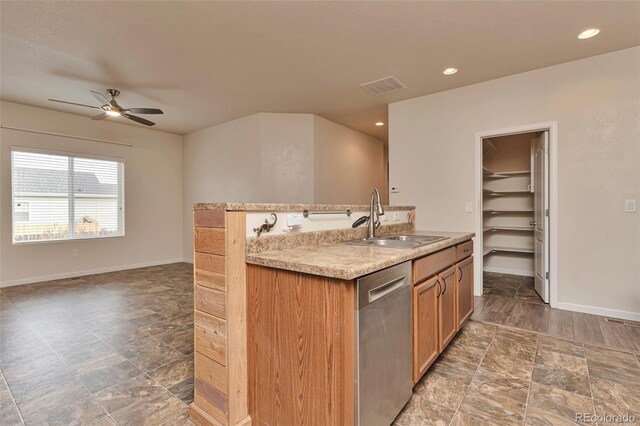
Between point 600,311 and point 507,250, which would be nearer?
point 600,311

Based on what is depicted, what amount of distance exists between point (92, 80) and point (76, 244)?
295cm

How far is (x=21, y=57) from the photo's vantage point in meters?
3.20

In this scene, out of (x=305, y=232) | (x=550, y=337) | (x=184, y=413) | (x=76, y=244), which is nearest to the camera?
(x=184, y=413)

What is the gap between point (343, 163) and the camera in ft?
A: 19.5

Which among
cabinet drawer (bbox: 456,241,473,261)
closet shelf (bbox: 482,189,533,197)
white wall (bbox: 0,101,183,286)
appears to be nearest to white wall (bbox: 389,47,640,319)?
closet shelf (bbox: 482,189,533,197)

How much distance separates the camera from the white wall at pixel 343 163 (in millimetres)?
5316

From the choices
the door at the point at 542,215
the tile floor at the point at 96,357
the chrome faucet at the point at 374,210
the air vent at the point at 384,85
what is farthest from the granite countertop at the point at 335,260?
the air vent at the point at 384,85

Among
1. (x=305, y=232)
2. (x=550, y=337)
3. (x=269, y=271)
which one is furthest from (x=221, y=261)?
(x=550, y=337)

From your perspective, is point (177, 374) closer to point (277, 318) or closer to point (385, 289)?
point (277, 318)

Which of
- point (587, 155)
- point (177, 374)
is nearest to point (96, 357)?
point (177, 374)

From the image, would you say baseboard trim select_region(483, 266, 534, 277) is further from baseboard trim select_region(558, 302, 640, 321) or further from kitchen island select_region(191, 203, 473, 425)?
kitchen island select_region(191, 203, 473, 425)

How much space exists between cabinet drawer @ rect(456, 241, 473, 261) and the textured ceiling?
1.94 metres

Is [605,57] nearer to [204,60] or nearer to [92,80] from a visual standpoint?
[204,60]

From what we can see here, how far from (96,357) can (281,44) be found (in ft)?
10.4
